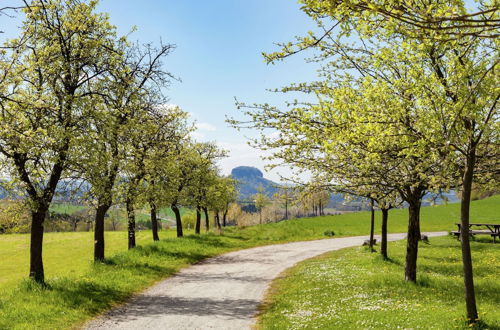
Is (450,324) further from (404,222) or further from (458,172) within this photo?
(404,222)

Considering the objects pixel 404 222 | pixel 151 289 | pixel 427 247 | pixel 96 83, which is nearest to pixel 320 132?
pixel 151 289

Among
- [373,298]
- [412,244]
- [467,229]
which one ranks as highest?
[467,229]

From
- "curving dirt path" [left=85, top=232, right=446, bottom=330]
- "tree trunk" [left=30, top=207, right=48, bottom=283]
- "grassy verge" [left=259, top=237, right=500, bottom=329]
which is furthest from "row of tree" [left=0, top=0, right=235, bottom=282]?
"grassy verge" [left=259, top=237, right=500, bottom=329]

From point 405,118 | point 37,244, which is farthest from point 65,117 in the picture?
point 405,118

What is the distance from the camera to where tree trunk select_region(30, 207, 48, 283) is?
1772 cm

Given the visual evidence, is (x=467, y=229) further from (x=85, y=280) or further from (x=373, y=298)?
(x=85, y=280)

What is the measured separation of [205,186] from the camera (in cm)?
4516

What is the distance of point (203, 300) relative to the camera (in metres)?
16.6

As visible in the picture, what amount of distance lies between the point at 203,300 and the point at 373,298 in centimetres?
703

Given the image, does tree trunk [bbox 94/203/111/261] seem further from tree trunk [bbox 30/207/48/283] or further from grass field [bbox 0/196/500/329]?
tree trunk [bbox 30/207/48/283]

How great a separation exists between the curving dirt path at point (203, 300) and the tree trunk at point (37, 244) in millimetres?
4867

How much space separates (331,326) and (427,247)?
26329 millimetres

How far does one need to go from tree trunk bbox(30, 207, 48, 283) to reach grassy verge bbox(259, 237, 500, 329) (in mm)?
10544

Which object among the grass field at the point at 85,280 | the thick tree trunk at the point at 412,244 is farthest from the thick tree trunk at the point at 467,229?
the grass field at the point at 85,280
